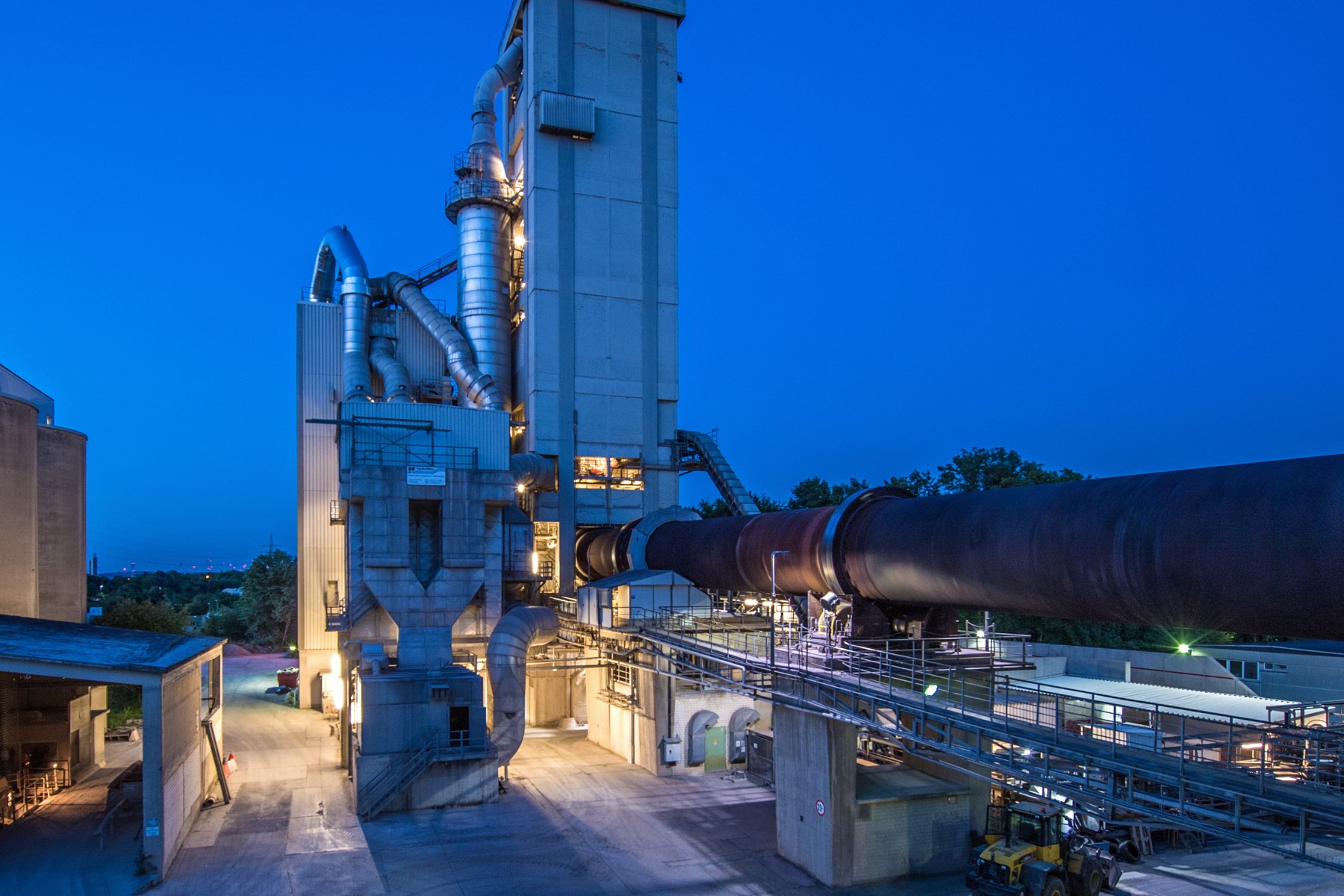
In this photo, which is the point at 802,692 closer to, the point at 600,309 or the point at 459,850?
the point at 459,850

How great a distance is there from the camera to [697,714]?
92.5 feet

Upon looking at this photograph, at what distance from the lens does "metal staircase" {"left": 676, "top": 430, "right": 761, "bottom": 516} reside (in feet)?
135

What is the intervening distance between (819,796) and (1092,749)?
8307 mm

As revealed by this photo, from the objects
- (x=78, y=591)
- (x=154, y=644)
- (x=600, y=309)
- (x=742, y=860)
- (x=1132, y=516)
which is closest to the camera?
(x=1132, y=516)

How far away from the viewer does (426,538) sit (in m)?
29.9

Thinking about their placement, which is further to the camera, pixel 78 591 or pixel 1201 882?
pixel 78 591

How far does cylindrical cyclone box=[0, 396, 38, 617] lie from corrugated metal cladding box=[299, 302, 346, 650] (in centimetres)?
1191

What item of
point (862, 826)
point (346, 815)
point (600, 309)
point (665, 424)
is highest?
point (600, 309)

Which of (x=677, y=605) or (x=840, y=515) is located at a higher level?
(x=840, y=515)

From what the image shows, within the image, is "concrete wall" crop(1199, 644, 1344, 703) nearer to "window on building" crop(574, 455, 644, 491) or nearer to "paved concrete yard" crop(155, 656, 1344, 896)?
"paved concrete yard" crop(155, 656, 1344, 896)

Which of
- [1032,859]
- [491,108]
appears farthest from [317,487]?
[1032,859]

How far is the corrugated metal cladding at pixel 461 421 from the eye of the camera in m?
31.2

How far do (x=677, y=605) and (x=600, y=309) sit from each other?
58.8 ft

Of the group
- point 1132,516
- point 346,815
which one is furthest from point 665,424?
point 1132,516
